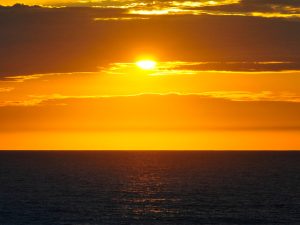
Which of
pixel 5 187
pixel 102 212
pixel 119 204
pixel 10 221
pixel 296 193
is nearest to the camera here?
pixel 10 221

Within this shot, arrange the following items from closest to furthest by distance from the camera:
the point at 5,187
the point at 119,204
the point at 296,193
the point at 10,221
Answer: the point at 10,221 < the point at 119,204 < the point at 296,193 < the point at 5,187

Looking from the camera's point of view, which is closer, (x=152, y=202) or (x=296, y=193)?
(x=152, y=202)

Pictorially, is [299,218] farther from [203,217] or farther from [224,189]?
[224,189]

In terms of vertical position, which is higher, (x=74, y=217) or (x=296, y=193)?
(x=296, y=193)

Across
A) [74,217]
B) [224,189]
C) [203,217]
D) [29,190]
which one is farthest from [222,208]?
[29,190]

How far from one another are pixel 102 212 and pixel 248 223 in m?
26.6

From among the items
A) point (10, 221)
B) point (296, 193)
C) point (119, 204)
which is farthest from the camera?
point (296, 193)

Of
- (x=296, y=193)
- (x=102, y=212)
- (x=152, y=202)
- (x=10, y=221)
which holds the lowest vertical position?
(x=10, y=221)

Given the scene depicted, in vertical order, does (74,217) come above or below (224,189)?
below

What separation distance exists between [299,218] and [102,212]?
33027 mm

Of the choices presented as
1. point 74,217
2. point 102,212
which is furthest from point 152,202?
point 74,217

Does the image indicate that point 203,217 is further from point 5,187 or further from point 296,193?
point 5,187

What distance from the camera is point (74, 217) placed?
123 metres

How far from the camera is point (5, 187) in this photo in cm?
18100
